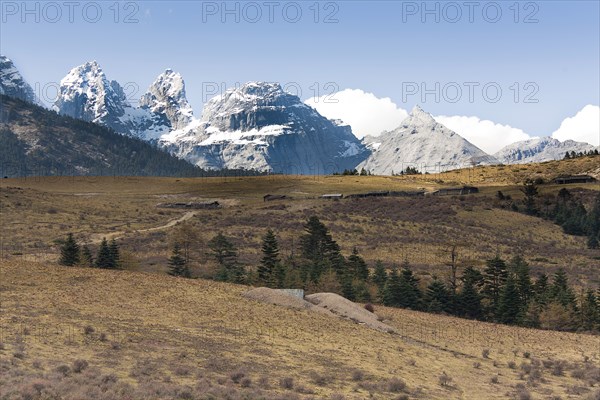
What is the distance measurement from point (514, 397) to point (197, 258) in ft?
163

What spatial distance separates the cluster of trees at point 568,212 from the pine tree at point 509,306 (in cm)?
4979

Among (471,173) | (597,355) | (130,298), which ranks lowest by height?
(597,355)

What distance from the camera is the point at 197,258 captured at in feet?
228

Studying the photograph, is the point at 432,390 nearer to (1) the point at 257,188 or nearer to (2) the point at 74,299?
(2) the point at 74,299

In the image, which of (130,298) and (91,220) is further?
(91,220)

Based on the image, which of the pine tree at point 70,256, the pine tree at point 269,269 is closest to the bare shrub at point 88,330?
the pine tree at point 269,269

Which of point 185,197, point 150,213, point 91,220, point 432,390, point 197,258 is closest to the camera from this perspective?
point 432,390

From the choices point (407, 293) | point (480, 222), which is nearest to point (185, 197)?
point (480, 222)

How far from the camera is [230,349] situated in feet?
85.2

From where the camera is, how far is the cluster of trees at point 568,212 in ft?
324

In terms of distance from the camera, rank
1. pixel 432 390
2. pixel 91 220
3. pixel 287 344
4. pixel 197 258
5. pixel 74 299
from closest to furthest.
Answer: pixel 432 390 < pixel 287 344 < pixel 74 299 < pixel 197 258 < pixel 91 220

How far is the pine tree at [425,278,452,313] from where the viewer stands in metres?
48.6

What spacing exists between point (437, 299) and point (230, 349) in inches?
1068

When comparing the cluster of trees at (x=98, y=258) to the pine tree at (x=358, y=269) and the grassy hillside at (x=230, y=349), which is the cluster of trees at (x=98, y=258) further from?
the pine tree at (x=358, y=269)
